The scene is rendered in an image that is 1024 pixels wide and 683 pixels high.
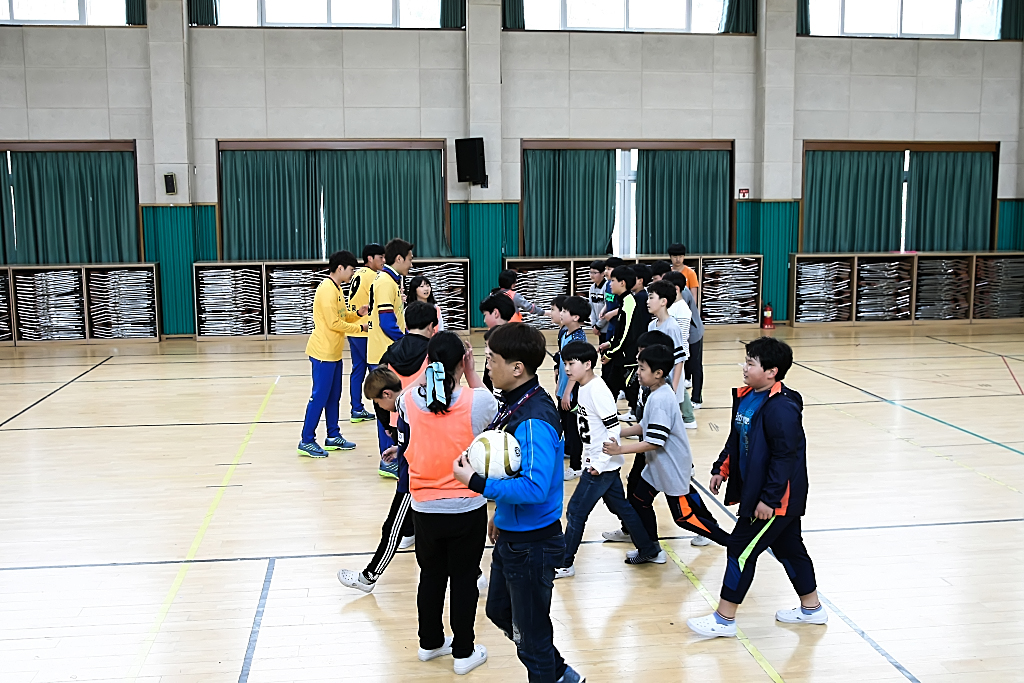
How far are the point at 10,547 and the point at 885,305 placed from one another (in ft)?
47.3

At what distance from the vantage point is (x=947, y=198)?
55.3ft

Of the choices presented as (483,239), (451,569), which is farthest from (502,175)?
(451,569)

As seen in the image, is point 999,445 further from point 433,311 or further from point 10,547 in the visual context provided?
point 10,547

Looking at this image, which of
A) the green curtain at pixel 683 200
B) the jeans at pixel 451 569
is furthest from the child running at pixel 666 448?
the green curtain at pixel 683 200

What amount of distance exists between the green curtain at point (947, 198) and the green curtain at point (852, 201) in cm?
32

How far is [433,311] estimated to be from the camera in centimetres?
557

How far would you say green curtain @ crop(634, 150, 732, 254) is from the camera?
16.3 meters

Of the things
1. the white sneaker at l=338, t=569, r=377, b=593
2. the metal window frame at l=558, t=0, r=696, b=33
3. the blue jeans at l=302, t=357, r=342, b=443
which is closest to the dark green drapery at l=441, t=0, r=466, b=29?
the metal window frame at l=558, t=0, r=696, b=33

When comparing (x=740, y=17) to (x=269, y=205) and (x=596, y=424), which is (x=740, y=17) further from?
(x=596, y=424)

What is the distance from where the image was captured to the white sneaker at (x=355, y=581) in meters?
5.10

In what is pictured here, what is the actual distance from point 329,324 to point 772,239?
1073 centimetres

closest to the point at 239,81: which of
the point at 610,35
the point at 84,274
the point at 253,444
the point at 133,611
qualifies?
the point at 84,274

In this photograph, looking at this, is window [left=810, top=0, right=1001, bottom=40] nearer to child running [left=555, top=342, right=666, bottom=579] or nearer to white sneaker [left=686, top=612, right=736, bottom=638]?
child running [left=555, top=342, right=666, bottom=579]

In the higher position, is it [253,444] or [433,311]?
[433,311]
